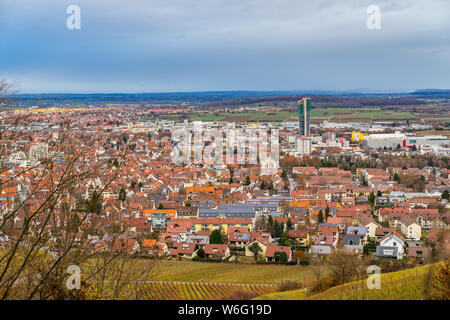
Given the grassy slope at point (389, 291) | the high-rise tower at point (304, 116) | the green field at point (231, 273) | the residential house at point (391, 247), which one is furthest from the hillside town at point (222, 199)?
the high-rise tower at point (304, 116)

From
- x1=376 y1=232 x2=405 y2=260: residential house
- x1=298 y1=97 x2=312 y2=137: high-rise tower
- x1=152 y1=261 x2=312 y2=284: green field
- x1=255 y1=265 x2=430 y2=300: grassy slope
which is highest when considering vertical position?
x1=298 y1=97 x2=312 y2=137: high-rise tower

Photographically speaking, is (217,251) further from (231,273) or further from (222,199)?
(222,199)

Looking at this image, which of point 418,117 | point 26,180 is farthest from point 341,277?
point 418,117

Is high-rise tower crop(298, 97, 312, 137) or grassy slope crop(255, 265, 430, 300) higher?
high-rise tower crop(298, 97, 312, 137)

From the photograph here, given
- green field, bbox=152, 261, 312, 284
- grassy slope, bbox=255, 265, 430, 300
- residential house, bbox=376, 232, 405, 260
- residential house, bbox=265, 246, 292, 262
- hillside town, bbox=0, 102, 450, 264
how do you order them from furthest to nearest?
residential house, bbox=265, 246, 292, 262, residential house, bbox=376, 232, 405, 260, green field, bbox=152, 261, 312, 284, grassy slope, bbox=255, 265, 430, 300, hillside town, bbox=0, 102, 450, 264

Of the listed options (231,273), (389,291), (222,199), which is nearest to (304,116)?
(222,199)

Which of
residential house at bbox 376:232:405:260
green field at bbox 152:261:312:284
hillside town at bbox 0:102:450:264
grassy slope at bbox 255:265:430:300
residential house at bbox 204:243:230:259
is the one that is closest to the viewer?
hillside town at bbox 0:102:450:264

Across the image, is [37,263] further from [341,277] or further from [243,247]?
[243,247]

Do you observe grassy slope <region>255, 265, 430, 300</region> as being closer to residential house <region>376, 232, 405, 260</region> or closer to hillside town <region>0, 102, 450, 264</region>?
hillside town <region>0, 102, 450, 264</region>

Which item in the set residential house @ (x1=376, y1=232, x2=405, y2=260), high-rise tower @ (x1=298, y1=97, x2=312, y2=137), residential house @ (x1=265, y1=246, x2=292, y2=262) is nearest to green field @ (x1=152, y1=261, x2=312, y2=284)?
residential house @ (x1=265, y1=246, x2=292, y2=262)
